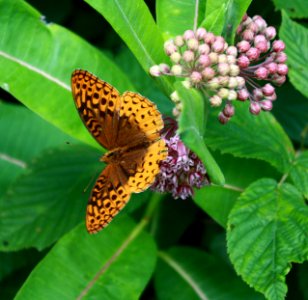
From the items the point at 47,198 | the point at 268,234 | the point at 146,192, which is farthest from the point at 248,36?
the point at 47,198

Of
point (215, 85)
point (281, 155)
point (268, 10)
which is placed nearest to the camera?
point (215, 85)

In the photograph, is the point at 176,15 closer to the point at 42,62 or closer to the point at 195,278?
the point at 42,62

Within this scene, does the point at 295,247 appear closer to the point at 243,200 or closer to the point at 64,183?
the point at 243,200

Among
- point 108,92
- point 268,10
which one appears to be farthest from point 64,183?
point 268,10

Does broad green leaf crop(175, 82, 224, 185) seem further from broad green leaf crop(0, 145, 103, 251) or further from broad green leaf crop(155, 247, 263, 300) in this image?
broad green leaf crop(0, 145, 103, 251)

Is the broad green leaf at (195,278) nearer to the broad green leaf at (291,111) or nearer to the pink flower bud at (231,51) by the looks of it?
the broad green leaf at (291,111)

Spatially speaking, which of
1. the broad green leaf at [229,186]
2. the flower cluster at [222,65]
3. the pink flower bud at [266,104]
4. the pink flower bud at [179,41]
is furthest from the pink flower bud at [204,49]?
the broad green leaf at [229,186]

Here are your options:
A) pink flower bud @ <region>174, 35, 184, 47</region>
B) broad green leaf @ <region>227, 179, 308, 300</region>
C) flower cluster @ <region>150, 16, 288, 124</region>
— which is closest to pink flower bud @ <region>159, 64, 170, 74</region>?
flower cluster @ <region>150, 16, 288, 124</region>
